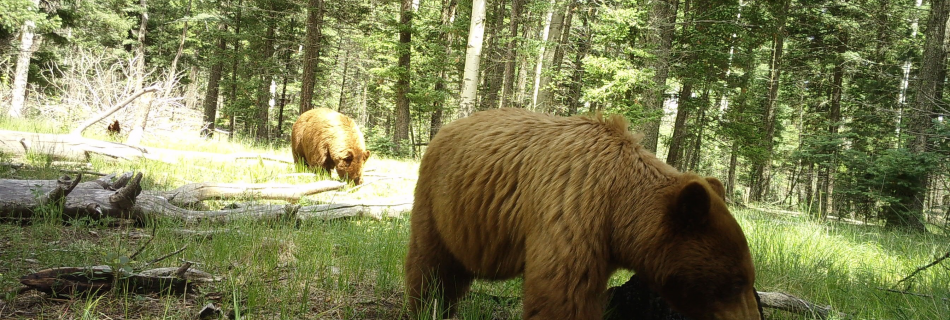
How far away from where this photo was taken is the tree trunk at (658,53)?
1084cm

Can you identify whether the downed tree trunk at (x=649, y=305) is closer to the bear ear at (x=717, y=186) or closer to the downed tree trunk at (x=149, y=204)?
the bear ear at (x=717, y=186)

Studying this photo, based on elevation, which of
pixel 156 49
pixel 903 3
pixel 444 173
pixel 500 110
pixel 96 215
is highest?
pixel 903 3

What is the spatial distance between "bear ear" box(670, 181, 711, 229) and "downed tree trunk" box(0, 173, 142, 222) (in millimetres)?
4518

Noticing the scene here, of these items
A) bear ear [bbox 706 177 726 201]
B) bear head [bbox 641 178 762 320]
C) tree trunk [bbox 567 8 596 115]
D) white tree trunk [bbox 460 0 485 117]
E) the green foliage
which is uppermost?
tree trunk [bbox 567 8 596 115]

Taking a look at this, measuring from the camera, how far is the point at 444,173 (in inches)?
123

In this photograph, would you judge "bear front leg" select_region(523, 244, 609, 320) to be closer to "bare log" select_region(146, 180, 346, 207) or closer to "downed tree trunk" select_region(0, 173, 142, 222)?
"downed tree trunk" select_region(0, 173, 142, 222)

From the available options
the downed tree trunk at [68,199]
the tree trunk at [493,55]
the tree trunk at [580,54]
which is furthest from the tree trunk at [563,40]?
the downed tree trunk at [68,199]

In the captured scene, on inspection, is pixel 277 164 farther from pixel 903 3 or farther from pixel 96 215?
pixel 903 3

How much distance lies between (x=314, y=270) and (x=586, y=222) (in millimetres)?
2279

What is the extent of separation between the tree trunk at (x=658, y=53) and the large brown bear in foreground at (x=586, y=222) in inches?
341

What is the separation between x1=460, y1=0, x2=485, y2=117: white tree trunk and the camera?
10.7 m

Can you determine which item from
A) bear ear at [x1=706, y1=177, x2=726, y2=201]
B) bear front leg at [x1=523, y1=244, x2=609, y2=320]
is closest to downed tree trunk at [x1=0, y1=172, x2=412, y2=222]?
bear front leg at [x1=523, y1=244, x2=609, y2=320]

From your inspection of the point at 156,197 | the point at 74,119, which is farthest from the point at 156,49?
the point at 156,197

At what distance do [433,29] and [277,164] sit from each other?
34.6 feet
